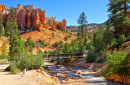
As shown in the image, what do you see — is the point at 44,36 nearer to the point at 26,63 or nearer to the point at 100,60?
the point at 100,60

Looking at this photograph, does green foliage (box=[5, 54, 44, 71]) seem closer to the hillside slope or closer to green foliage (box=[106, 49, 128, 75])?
green foliage (box=[106, 49, 128, 75])

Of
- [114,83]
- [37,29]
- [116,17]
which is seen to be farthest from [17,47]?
[37,29]

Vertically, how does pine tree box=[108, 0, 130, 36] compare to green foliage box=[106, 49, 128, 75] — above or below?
above

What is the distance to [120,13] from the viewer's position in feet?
69.1

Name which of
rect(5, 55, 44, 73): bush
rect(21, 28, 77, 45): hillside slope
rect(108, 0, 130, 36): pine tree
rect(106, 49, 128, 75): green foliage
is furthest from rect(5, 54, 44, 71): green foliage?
rect(21, 28, 77, 45): hillside slope

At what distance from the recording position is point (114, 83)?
10469 millimetres

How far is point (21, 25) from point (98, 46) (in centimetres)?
6545

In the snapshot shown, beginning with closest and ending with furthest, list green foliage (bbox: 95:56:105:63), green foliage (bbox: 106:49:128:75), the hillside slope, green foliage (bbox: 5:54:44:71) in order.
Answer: green foliage (bbox: 106:49:128:75)
green foliage (bbox: 5:54:44:71)
green foliage (bbox: 95:56:105:63)
the hillside slope

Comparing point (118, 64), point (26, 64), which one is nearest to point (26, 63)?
point (26, 64)

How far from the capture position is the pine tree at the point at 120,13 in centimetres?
1917

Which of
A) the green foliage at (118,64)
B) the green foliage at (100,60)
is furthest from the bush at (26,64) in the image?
the green foliage at (100,60)

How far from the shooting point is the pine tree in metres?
19.2

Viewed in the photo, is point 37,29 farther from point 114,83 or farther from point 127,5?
point 114,83

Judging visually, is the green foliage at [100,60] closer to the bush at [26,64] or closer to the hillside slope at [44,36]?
the bush at [26,64]
